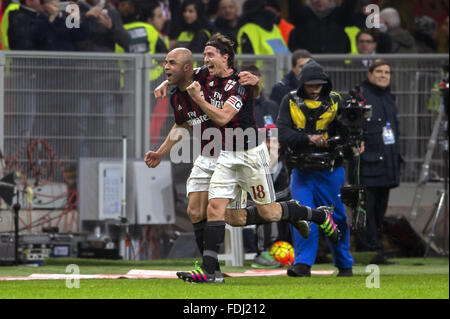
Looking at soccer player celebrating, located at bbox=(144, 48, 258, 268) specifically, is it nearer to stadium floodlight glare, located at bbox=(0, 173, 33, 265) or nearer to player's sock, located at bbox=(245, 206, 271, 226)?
player's sock, located at bbox=(245, 206, 271, 226)

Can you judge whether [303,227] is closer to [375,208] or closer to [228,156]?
[228,156]

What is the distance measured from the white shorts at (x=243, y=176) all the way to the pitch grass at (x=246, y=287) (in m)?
0.83

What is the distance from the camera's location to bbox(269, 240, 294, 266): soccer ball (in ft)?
52.0

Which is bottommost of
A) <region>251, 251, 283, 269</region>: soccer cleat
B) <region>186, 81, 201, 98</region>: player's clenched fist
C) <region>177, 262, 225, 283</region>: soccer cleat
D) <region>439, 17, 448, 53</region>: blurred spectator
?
<region>251, 251, 283, 269</region>: soccer cleat

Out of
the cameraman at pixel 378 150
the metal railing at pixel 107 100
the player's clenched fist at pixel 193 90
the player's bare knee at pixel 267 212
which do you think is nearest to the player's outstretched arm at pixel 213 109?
the player's clenched fist at pixel 193 90

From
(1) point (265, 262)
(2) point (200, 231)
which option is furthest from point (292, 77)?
(2) point (200, 231)

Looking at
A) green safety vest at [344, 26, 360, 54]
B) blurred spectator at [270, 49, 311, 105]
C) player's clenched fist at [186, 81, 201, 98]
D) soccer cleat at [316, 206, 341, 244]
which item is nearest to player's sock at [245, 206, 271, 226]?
soccer cleat at [316, 206, 341, 244]

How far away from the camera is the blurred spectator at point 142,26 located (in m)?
18.4

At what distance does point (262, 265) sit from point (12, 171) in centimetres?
347

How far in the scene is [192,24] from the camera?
18922 mm

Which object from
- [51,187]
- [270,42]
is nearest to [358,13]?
[270,42]

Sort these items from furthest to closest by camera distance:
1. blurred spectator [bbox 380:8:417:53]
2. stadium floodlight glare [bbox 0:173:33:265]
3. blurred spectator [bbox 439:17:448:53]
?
blurred spectator [bbox 439:17:448:53] → blurred spectator [bbox 380:8:417:53] → stadium floodlight glare [bbox 0:173:33:265]

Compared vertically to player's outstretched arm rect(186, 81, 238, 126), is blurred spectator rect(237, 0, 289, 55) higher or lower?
higher

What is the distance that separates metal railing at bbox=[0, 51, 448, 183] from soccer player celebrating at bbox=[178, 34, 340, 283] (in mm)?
5924
